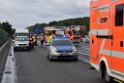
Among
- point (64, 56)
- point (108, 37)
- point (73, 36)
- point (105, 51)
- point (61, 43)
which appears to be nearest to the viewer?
point (108, 37)

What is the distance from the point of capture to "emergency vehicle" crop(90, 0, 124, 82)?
418 inches

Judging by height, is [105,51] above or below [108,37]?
below

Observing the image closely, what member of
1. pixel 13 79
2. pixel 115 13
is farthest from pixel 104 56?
pixel 13 79

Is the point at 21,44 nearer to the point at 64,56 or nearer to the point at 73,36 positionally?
the point at 64,56

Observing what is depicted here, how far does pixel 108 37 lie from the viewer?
11562 millimetres

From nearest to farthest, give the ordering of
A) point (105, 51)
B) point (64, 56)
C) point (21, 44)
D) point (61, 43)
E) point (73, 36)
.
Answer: point (105, 51), point (64, 56), point (61, 43), point (21, 44), point (73, 36)

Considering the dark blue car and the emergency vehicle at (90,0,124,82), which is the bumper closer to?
the dark blue car

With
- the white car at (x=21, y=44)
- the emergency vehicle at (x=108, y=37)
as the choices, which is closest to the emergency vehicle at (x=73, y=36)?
the white car at (x=21, y=44)

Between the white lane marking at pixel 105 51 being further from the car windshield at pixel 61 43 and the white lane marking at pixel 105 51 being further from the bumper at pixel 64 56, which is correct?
the car windshield at pixel 61 43

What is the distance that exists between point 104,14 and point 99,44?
1.11m

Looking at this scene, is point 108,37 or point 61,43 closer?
point 108,37

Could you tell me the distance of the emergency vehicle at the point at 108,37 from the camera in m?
10.6

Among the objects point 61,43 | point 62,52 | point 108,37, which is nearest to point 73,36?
point 61,43

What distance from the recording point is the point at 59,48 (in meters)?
24.1
